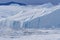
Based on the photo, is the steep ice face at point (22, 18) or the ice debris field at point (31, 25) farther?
the steep ice face at point (22, 18)

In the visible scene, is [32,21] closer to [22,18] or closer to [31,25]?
[31,25]

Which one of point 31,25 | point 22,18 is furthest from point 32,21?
point 22,18

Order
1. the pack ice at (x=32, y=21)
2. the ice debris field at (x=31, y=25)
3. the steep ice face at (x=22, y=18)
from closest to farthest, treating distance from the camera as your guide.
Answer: the ice debris field at (x=31, y=25)
the pack ice at (x=32, y=21)
the steep ice face at (x=22, y=18)

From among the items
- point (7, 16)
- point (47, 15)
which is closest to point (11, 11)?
point (7, 16)

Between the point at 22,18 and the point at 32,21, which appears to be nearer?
the point at 32,21

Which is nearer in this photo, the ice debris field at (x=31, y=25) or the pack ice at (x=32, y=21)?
the ice debris field at (x=31, y=25)

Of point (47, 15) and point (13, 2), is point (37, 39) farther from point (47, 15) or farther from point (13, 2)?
point (13, 2)

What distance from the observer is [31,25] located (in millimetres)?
7098

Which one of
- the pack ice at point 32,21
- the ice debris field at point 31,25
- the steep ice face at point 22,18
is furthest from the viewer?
the steep ice face at point 22,18

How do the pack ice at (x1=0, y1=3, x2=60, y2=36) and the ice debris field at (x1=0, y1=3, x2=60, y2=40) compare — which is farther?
the pack ice at (x1=0, y1=3, x2=60, y2=36)

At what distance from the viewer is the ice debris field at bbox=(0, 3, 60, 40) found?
6.08 metres

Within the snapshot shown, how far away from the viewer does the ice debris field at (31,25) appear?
608 cm

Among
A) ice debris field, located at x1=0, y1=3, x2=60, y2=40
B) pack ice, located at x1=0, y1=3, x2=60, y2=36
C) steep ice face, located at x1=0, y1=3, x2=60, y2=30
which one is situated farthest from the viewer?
steep ice face, located at x1=0, y1=3, x2=60, y2=30

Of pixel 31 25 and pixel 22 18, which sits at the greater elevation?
pixel 22 18
